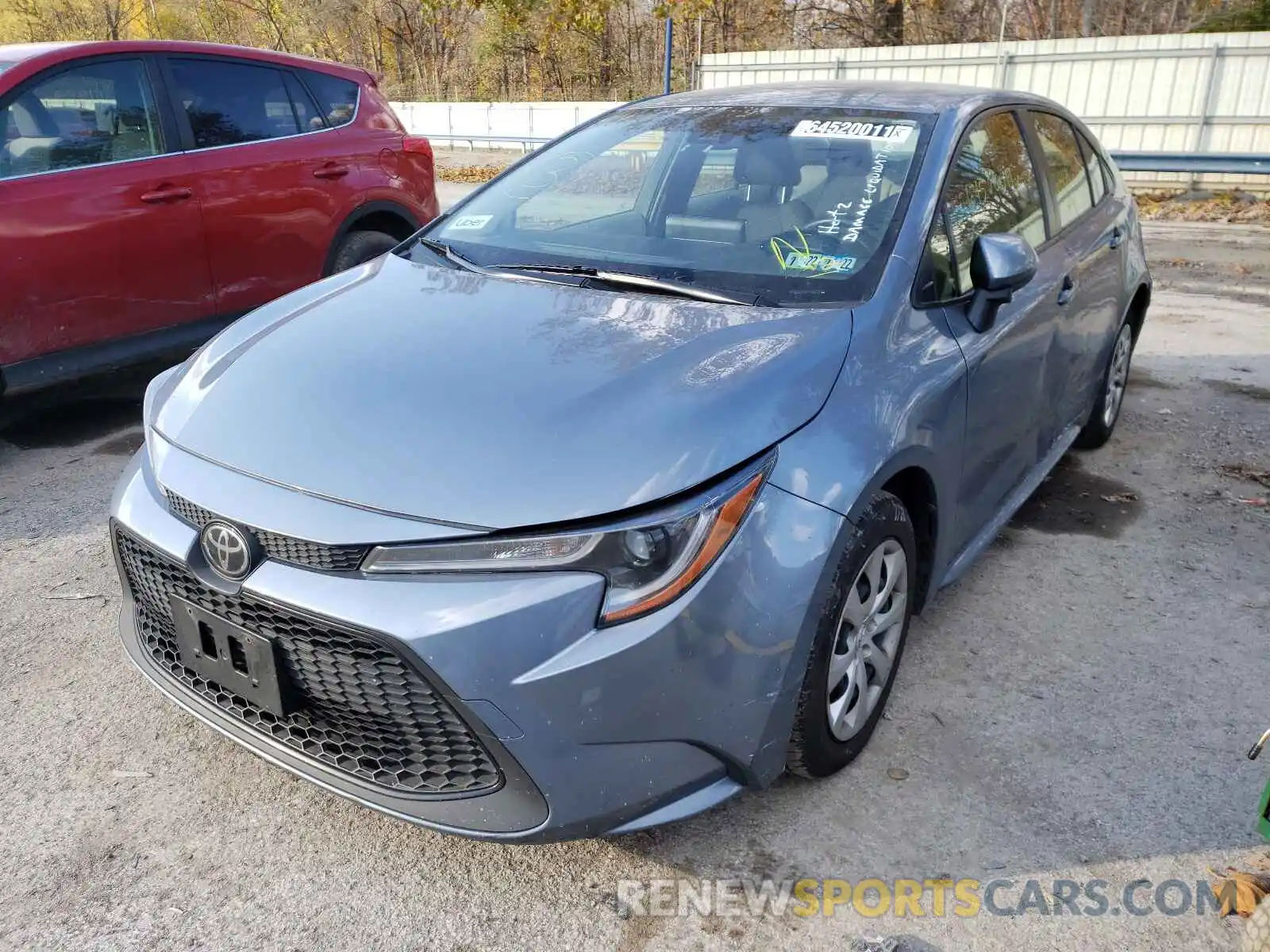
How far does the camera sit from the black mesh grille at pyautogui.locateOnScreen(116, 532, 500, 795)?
77.5 inches

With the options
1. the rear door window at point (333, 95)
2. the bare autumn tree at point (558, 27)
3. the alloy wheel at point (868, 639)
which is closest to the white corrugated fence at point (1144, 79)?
the bare autumn tree at point (558, 27)

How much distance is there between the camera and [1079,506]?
4.33 meters

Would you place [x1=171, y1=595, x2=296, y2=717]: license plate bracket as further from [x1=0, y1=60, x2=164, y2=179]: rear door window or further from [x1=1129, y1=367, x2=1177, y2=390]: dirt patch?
[x1=1129, y1=367, x2=1177, y2=390]: dirt patch

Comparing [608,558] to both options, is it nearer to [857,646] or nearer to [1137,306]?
[857,646]

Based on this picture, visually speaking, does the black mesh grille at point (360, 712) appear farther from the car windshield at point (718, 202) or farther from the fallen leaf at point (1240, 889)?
the fallen leaf at point (1240, 889)

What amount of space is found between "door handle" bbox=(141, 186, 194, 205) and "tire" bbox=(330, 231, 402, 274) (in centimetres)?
96

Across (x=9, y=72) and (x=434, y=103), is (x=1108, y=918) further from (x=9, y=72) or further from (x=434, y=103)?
(x=434, y=103)

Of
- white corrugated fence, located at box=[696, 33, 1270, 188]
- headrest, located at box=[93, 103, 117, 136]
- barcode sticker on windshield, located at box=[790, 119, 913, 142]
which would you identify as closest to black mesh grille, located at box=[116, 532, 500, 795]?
barcode sticker on windshield, located at box=[790, 119, 913, 142]

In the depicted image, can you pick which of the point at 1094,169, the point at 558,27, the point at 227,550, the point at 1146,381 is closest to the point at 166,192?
the point at 227,550

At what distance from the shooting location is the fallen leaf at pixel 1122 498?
4.38 metres

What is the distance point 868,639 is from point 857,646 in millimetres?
64

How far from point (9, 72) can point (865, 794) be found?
15.3ft

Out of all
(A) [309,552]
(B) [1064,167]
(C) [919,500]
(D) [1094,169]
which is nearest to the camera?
(A) [309,552]

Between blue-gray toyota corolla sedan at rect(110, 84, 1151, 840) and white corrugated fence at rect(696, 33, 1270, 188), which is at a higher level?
white corrugated fence at rect(696, 33, 1270, 188)
